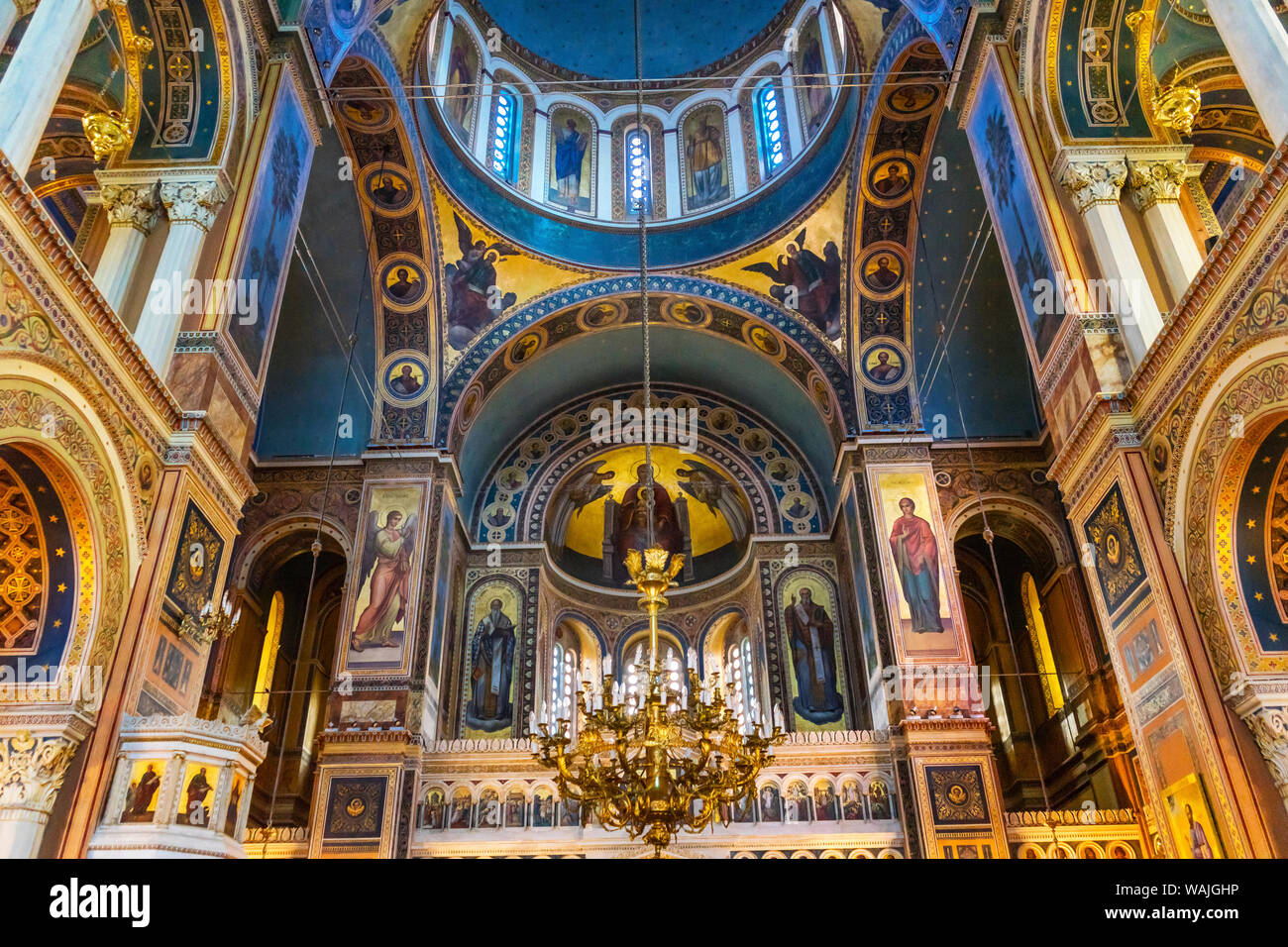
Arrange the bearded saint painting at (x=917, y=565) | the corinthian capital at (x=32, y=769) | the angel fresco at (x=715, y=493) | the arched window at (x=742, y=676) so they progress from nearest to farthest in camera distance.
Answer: the corinthian capital at (x=32, y=769)
the bearded saint painting at (x=917, y=565)
the arched window at (x=742, y=676)
the angel fresco at (x=715, y=493)

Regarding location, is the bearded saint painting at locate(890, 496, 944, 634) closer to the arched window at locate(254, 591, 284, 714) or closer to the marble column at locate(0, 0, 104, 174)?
the arched window at locate(254, 591, 284, 714)

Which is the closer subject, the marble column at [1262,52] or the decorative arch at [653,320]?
the marble column at [1262,52]

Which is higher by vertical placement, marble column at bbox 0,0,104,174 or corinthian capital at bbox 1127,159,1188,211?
corinthian capital at bbox 1127,159,1188,211

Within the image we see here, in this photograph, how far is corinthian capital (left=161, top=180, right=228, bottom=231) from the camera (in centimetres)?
703

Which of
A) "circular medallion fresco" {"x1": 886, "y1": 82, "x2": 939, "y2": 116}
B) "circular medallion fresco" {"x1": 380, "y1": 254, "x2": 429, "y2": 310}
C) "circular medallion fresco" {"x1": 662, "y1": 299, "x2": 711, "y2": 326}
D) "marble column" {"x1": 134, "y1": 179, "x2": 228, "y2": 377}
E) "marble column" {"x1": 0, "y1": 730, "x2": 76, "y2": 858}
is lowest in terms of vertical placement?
"marble column" {"x1": 0, "y1": 730, "x2": 76, "y2": 858}

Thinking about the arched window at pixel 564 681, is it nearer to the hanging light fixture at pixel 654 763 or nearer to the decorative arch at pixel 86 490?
the hanging light fixture at pixel 654 763

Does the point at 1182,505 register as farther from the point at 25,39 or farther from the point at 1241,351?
the point at 25,39

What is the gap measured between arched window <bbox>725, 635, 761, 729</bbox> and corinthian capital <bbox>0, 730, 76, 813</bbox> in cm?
1102

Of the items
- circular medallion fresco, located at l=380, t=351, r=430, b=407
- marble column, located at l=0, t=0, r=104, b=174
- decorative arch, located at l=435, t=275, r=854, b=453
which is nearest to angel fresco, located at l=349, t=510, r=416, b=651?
decorative arch, located at l=435, t=275, r=854, b=453

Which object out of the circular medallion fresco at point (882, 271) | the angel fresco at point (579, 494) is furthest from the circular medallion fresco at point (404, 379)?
the circular medallion fresco at point (882, 271)

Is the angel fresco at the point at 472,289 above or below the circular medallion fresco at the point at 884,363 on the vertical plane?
above

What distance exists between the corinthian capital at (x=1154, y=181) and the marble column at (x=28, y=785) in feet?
28.8

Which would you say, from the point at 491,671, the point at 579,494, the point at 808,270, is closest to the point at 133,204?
the point at 491,671

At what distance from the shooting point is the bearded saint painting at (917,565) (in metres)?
11.9
